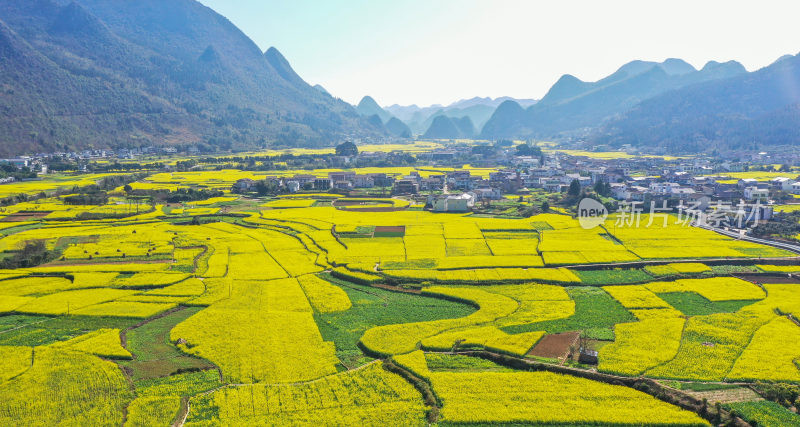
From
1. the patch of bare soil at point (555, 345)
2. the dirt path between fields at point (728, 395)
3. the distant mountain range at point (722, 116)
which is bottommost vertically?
the dirt path between fields at point (728, 395)

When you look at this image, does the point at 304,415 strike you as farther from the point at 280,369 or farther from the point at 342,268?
the point at 342,268

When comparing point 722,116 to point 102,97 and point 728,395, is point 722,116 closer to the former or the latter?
point 728,395

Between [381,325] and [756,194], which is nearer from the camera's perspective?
[381,325]

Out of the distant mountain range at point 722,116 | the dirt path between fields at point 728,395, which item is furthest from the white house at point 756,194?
the distant mountain range at point 722,116

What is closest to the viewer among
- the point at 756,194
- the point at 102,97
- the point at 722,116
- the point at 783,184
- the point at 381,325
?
the point at 381,325

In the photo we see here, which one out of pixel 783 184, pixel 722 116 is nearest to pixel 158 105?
pixel 783 184

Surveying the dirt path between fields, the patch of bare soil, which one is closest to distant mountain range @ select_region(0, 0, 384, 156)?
the patch of bare soil

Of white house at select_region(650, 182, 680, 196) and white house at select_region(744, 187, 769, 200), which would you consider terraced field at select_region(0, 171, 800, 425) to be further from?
white house at select_region(744, 187, 769, 200)

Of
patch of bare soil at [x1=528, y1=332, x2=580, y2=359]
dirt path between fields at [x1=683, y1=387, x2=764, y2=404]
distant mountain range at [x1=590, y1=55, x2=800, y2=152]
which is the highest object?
distant mountain range at [x1=590, y1=55, x2=800, y2=152]

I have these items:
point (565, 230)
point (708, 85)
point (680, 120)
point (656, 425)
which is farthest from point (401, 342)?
point (708, 85)

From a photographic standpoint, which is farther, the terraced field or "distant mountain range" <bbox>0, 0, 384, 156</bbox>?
"distant mountain range" <bbox>0, 0, 384, 156</bbox>

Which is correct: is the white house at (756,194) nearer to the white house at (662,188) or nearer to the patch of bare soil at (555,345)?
the white house at (662,188)
